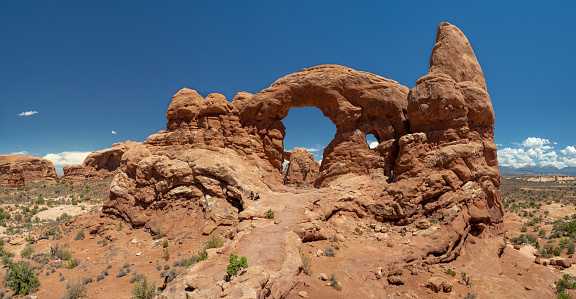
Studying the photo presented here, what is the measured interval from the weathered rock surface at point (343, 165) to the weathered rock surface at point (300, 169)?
17730 millimetres

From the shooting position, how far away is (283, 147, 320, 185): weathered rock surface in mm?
37312

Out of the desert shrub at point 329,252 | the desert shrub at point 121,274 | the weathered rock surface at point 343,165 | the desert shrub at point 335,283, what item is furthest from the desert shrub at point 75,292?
the desert shrub at point 329,252

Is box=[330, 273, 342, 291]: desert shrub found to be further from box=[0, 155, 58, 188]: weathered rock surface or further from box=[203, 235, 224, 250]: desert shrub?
box=[0, 155, 58, 188]: weathered rock surface

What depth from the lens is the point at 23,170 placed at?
4653 cm

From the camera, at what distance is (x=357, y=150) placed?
57.2 feet

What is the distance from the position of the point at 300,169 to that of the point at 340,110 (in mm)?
20631

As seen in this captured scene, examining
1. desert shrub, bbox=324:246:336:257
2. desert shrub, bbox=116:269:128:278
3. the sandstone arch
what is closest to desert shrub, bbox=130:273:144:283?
desert shrub, bbox=116:269:128:278

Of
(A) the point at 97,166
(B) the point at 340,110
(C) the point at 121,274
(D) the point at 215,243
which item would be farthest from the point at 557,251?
(A) the point at 97,166

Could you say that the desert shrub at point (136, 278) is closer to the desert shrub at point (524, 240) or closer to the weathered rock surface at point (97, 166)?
the desert shrub at point (524, 240)

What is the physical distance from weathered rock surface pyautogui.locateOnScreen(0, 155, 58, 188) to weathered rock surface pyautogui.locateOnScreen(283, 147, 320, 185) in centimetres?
4158

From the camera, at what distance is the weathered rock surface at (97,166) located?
1892 inches

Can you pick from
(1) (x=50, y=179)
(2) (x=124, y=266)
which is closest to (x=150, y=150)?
(2) (x=124, y=266)

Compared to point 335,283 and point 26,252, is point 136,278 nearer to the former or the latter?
point 335,283

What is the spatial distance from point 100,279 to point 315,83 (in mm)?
15227
